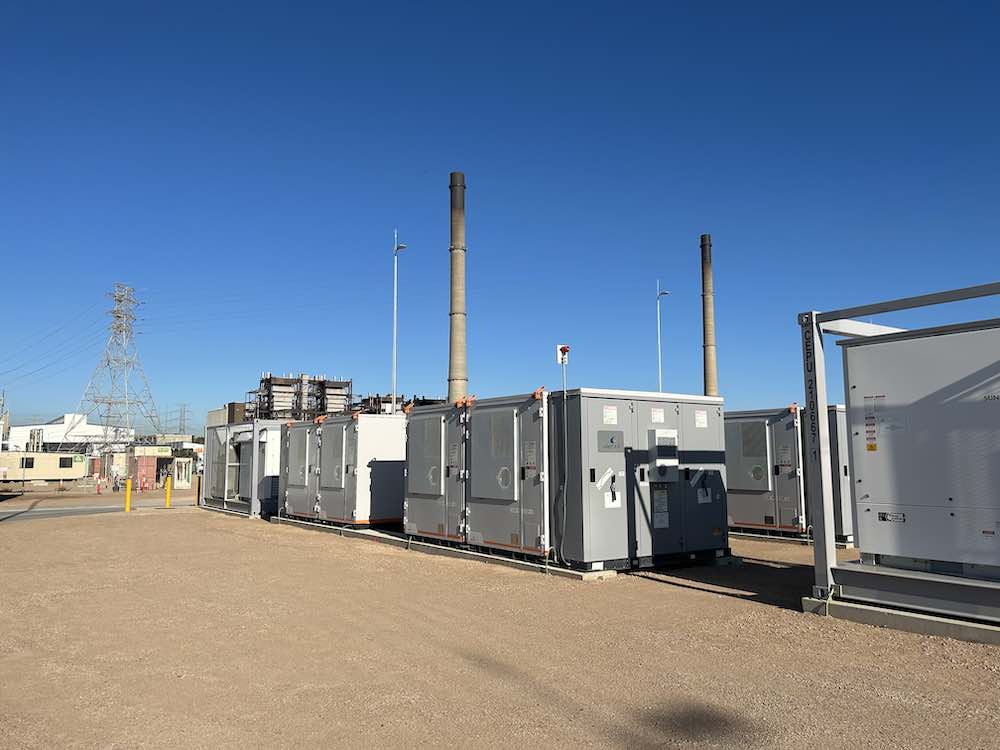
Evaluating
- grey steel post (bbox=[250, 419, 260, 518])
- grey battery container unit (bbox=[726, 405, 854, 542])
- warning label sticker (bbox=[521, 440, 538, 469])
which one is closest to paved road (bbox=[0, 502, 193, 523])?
grey steel post (bbox=[250, 419, 260, 518])

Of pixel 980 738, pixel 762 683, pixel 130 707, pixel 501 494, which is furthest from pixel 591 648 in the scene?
pixel 501 494

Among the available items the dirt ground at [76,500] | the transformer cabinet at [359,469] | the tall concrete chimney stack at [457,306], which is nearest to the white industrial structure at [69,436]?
the dirt ground at [76,500]

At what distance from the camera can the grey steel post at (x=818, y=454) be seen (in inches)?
309

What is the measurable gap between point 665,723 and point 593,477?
5.87 m

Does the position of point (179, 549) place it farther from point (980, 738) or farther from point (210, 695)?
point (980, 738)

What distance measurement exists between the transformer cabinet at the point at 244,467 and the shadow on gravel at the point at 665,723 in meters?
17.2

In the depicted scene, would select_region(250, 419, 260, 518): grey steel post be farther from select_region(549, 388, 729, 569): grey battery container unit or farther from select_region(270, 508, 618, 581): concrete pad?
select_region(549, 388, 729, 569): grey battery container unit

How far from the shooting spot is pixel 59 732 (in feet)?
14.9

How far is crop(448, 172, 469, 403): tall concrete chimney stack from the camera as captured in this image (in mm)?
27281

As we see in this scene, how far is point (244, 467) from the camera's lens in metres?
22.9

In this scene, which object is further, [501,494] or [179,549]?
[179,549]

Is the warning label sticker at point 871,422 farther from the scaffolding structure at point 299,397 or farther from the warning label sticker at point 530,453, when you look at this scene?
the scaffolding structure at point 299,397

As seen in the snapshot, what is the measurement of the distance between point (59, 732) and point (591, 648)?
4019 mm

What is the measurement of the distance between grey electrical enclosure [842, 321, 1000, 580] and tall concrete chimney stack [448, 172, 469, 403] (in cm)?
2001
